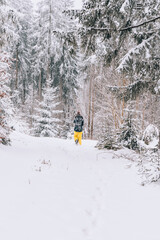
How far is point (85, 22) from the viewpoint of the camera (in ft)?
19.6

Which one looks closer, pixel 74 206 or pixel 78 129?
pixel 74 206

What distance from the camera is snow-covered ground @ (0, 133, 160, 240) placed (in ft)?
6.97

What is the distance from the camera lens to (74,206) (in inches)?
111

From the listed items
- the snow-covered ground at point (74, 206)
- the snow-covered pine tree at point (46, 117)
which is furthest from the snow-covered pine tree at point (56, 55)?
the snow-covered ground at point (74, 206)

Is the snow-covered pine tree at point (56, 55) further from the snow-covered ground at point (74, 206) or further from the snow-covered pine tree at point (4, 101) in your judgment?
the snow-covered ground at point (74, 206)

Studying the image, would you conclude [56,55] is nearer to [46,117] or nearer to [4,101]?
[46,117]

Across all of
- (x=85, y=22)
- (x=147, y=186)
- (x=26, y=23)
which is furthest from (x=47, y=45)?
(x=147, y=186)

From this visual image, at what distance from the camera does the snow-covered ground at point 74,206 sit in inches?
83.6

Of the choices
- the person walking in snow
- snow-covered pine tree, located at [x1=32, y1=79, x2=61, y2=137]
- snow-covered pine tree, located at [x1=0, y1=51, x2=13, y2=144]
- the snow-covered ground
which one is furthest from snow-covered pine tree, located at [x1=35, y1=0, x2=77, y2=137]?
the snow-covered ground

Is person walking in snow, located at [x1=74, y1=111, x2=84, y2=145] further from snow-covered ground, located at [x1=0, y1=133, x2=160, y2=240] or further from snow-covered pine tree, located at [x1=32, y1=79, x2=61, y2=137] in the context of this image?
snow-covered pine tree, located at [x1=32, y1=79, x2=61, y2=137]

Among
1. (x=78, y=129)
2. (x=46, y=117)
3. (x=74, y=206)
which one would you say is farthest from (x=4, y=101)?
(x=46, y=117)

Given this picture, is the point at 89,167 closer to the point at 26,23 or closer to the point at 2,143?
the point at 2,143

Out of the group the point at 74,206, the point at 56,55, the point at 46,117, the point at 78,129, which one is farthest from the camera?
the point at 56,55

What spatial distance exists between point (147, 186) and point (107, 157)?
318 centimetres
